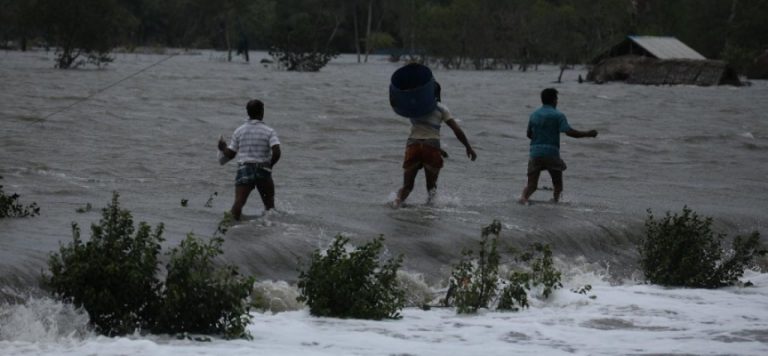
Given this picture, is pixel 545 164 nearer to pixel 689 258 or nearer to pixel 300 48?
pixel 689 258

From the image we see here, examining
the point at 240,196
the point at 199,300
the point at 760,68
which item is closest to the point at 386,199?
the point at 240,196

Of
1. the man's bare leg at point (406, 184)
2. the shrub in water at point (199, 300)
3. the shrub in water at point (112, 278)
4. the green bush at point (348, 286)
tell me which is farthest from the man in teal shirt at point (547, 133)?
the shrub in water at point (112, 278)

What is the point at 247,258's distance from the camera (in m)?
10.4

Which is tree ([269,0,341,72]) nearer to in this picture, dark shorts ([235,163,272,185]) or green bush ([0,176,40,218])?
green bush ([0,176,40,218])

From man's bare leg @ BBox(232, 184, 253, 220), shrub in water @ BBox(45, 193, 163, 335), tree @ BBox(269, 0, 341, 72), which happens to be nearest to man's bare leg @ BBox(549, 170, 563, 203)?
man's bare leg @ BBox(232, 184, 253, 220)

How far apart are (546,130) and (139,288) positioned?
6.37 meters

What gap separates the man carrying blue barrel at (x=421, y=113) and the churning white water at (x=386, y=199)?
1.85 ft

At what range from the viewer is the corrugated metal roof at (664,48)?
49062 millimetres

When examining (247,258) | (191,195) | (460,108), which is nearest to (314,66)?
(460,108)

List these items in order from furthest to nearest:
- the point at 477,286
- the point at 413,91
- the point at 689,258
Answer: the point at 413,91 → the point at 689,258 → the point at 477,286

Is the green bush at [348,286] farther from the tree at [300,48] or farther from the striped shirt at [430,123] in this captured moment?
the tree at [300,48]

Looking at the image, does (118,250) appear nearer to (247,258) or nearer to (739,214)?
(247,258)

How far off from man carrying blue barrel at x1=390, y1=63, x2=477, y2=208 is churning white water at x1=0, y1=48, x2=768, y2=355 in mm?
563

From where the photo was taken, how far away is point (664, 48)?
50.1 metres
